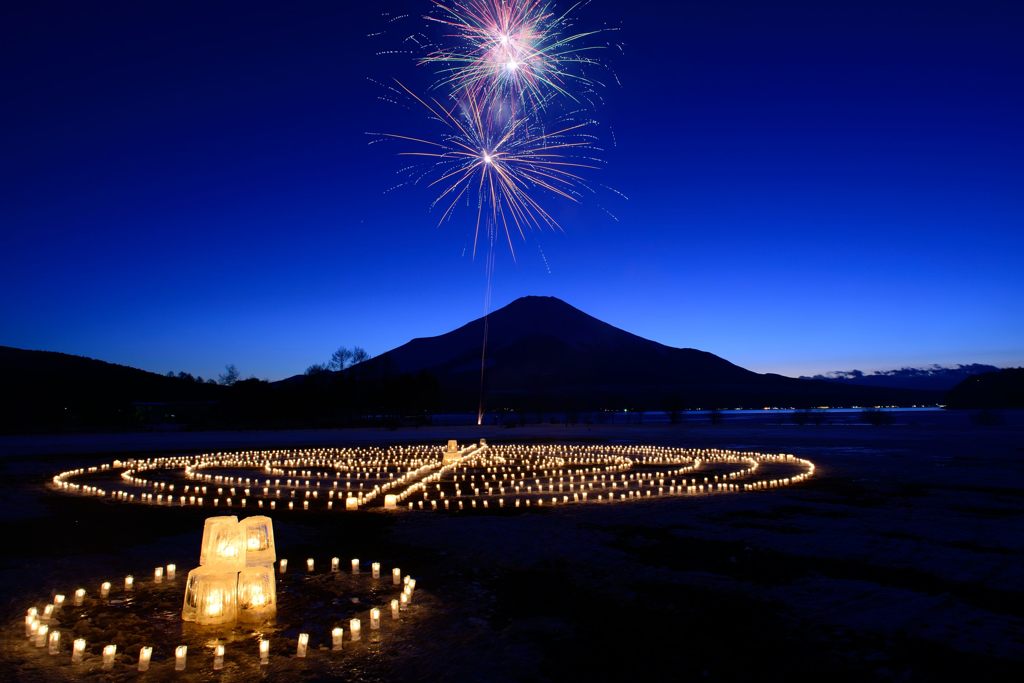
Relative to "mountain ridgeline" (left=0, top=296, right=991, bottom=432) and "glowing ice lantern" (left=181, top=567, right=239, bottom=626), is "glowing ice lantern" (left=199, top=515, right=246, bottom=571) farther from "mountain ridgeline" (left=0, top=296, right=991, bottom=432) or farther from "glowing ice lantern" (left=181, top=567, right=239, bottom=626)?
"mountain ridgeline" (left=0, top=296, right=991, bottom=432)

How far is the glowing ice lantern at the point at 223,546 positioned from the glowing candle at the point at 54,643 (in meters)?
1.19

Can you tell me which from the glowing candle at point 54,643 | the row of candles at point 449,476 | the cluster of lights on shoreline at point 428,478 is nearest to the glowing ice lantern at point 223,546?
the glowing candle at point 54,643

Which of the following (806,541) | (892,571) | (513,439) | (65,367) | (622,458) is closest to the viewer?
(892,571)

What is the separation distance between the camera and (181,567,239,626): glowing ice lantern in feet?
19.9

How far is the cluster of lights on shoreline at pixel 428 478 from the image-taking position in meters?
13.7

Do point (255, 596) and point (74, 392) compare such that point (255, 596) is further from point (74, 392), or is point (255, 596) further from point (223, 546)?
point (74, 392)

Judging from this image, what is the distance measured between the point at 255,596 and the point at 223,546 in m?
0.56

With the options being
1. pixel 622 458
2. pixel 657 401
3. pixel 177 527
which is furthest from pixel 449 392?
pixel 177 527

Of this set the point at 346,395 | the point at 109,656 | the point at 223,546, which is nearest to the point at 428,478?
the point at 223,546

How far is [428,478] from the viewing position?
1702 centimetres

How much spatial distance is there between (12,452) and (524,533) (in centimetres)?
2600

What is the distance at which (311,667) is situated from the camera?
5.15 meters

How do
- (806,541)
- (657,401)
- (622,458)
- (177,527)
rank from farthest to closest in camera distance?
(657,401), (622,458), (177,527), (806,541)

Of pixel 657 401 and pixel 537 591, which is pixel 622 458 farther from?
pixel 657 401
